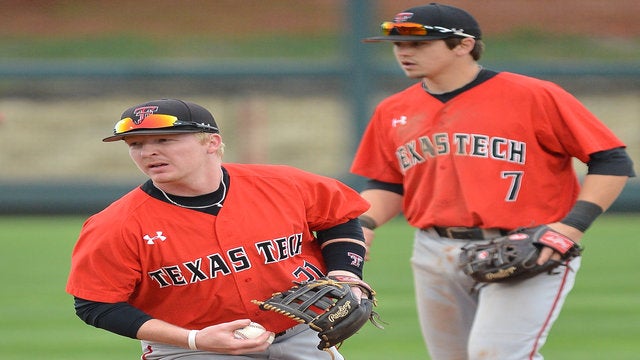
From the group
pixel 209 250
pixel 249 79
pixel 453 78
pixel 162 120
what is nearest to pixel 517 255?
pixel 453 78

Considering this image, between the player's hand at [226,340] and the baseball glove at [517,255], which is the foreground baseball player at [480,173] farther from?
the player's hand at [226,340]

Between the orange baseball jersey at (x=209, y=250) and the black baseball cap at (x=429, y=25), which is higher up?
the black baseball cap at (x=429, y=25)

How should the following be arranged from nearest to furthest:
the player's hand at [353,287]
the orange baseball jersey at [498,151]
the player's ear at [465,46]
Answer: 1. the player's hand at [353,287]
2. the orange baseball jersey at [498,151]
3. the player's ear at [465,46]

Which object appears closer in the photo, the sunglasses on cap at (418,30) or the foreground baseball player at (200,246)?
the foreground baseball player at (200,246)

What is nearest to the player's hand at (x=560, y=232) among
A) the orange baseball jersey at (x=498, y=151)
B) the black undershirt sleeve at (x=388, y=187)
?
the orange baseball jersey at (x=498, y=151)

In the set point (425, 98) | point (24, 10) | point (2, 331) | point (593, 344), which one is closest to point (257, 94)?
point (24, 10)

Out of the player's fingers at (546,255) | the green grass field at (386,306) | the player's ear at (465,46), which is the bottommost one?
the green grass field at (386,306)

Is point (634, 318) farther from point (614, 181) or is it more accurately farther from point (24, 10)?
point (24, 10)

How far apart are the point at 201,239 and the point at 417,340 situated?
13.2ft

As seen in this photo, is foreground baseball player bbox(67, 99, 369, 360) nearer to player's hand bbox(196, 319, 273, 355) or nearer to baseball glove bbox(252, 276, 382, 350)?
player's hand bbox(196, 319, 273, 355)

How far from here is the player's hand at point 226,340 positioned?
3.87 m

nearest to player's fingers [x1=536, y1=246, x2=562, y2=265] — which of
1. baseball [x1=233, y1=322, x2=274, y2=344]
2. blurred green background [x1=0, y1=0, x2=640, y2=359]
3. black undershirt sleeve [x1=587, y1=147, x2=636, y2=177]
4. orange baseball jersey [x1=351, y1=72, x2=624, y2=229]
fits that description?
orange baseball jersey [x1=351, y1=72, x2=624, y2=229]

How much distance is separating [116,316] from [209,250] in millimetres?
A: 386

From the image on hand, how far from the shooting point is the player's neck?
5.26 meters
